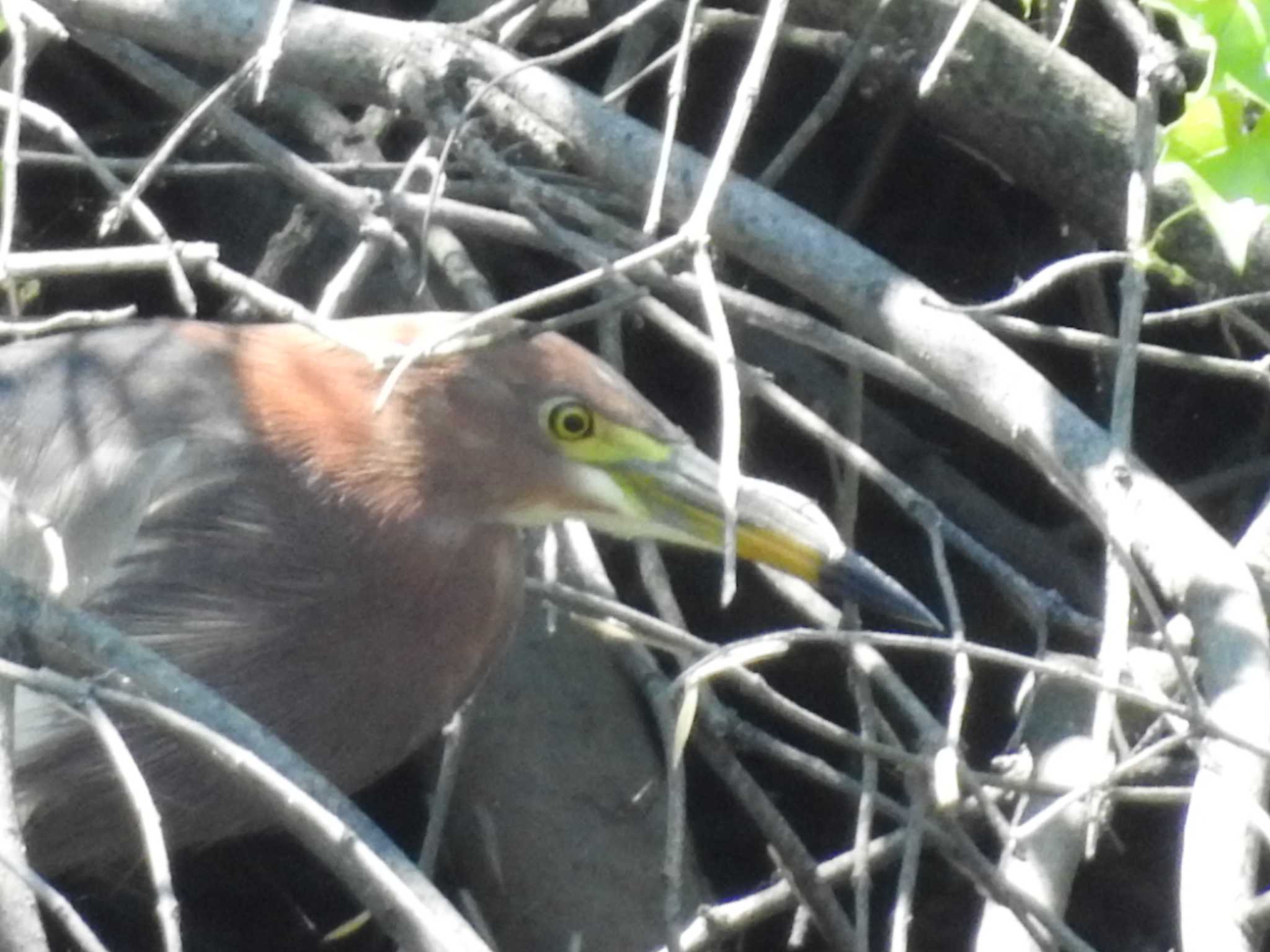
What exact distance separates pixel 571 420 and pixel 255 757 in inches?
37.4

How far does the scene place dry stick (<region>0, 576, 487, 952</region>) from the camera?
130 centimetres

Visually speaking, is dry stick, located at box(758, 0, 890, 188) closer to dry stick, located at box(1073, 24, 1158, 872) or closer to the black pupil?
the black pupil

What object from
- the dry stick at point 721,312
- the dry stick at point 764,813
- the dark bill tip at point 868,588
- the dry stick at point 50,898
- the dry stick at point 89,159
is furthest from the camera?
the dark bill tip at point 868,588

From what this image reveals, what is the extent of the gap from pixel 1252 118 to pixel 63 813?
1.44m

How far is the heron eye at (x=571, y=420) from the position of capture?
87.5 inches

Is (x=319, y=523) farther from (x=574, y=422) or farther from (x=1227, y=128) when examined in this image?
(x=1227, y=128)

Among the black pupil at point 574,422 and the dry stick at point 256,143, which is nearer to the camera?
the dry stick at point 256,143

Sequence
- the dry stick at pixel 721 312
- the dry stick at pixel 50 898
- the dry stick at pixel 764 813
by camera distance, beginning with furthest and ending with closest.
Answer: the dry stick at pixel 764 813, the dry stick at pixel 721 312, the dry stick at pixel 50 898

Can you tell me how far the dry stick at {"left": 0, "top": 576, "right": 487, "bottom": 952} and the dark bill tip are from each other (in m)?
0.83

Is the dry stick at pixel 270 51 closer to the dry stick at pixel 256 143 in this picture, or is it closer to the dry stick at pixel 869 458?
the dry stick at pixel 256 143

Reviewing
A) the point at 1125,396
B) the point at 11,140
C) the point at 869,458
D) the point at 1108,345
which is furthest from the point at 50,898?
the point at 869,458

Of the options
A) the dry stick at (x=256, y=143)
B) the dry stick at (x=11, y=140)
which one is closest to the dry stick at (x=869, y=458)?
the dry stick at (x=256, y=143)

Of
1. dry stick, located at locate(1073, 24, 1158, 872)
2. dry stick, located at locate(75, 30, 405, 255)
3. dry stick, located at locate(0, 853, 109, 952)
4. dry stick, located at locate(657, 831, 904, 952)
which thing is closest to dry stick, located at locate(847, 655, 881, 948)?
dry stick, located at locate(657, 831, 904, 952)

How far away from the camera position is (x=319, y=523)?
2236 mm
